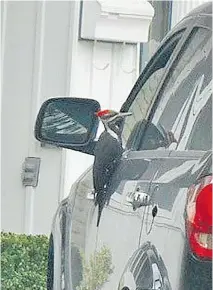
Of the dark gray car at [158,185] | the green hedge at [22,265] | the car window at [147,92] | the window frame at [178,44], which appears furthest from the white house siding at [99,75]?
the window frame at [178,44]

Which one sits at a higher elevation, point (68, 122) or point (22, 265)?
point (68, 122)

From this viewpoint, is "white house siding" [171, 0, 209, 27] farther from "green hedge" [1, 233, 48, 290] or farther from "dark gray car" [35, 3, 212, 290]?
"dark gray car" [35, 3, 212, 290]

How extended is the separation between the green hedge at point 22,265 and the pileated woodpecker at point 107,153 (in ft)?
13.7

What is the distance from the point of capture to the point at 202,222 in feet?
9.20

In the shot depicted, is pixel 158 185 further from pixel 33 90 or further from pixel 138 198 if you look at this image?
pixel 33 90

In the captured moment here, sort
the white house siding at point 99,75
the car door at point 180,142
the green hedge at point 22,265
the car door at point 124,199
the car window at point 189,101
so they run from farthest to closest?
the white house siding at point 99,75 < the green hedge at point 22,265 < the car door at point 124,199 < the car window at point 189,101 < the car door at point 180,142

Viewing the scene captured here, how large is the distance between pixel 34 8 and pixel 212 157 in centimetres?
650

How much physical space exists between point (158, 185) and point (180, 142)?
0.18 metres

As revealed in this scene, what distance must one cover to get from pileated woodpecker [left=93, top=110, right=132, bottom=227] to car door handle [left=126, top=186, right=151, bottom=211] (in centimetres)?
42

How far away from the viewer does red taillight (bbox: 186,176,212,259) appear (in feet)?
9.18

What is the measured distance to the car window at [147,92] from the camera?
4.14 m

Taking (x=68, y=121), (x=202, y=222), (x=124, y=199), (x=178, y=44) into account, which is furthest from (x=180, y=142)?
(x=68, y=121)

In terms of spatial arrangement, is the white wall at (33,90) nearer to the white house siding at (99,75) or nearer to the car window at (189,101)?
the white house siding at (99,75)

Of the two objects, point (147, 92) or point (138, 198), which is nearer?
point (138, 198)
